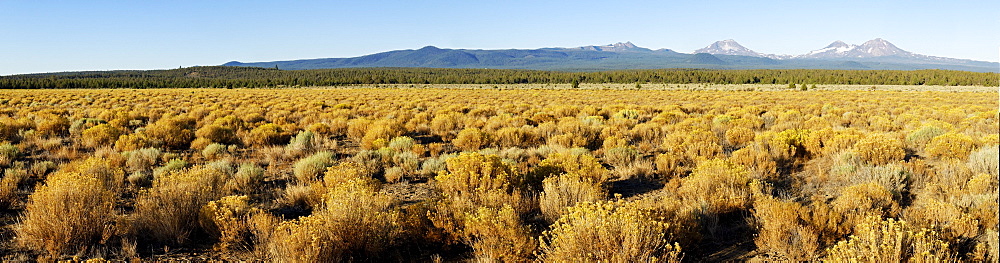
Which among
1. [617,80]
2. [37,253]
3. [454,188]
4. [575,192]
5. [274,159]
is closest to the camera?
[37,253]

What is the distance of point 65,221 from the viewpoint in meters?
3.92

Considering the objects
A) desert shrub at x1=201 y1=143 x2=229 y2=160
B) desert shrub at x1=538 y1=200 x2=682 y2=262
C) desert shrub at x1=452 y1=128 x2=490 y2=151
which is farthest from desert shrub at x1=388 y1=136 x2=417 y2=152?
desert shrub at x1=538 y1=200 x2=682 y2=262

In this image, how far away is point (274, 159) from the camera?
8.32 meters

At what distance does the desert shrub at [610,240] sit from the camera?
11.0 ft

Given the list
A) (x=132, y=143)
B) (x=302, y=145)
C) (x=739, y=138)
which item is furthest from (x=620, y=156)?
(x=132, y=143)

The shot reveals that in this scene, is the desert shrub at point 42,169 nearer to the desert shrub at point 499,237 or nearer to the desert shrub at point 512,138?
the desert shrub at point 499,237

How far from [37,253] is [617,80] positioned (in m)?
110

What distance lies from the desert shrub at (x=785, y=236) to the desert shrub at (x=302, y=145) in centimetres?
781

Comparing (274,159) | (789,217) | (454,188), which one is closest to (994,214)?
(789,217)

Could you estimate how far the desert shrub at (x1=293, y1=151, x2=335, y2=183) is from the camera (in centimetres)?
664

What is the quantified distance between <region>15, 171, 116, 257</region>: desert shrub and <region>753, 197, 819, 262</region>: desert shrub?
5.80 metres

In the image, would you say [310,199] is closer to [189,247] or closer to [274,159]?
[189,247]

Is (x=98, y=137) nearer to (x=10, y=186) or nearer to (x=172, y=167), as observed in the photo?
(x=172, y=167)

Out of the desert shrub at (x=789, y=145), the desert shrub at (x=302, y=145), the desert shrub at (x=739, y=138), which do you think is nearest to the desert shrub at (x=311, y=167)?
the desert shrub at (x=302, y=145)
